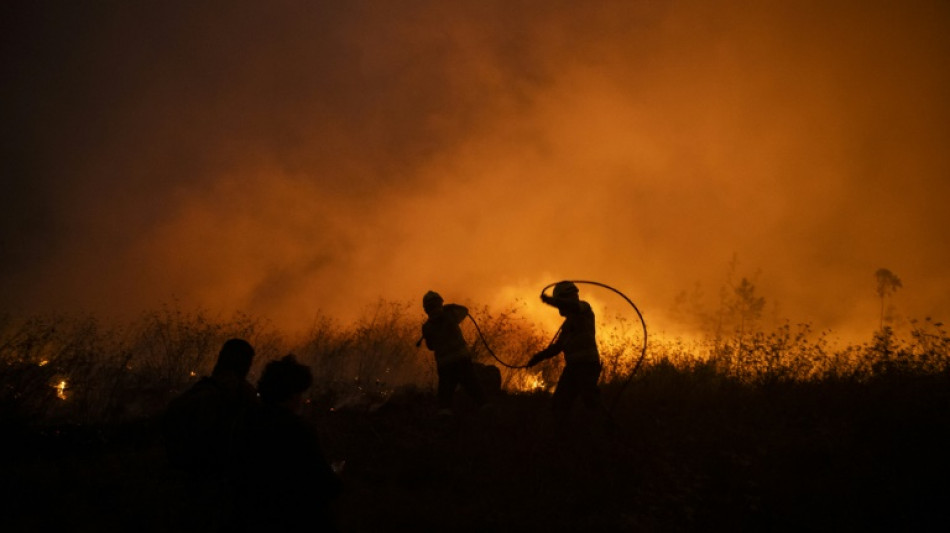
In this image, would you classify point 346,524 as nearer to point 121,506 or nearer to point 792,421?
point 121,506

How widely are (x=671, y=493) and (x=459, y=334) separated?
438cm

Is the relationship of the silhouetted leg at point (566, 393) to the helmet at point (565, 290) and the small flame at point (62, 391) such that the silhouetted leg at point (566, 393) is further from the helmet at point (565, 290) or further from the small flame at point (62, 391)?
the small flame at point (62, 391)

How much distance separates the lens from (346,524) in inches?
241

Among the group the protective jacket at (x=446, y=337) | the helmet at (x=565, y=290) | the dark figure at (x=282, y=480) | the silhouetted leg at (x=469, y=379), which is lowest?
the dark figure at (x=282, y=480)

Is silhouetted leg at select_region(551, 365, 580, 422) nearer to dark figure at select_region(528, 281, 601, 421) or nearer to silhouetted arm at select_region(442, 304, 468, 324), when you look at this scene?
dark figure at select_region(528, 281, 601, 421)

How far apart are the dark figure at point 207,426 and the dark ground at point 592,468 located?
2.71 meters

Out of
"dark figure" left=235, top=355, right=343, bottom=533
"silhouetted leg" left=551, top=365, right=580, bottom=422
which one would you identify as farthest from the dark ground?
"dark figure" left=235, top=355, right=343, bottom=533

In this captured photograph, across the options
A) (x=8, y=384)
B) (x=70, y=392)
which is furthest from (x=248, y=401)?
(x=70, y=392)

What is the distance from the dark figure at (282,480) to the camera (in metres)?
3.07

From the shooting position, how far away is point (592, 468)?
776 cm

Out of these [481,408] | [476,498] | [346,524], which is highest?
[481,408]

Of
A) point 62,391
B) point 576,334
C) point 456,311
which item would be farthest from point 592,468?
point 62,391

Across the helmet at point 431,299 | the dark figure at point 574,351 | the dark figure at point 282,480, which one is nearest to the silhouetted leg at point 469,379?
the helmet at point 431,299

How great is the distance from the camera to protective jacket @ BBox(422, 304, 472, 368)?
365 inches
